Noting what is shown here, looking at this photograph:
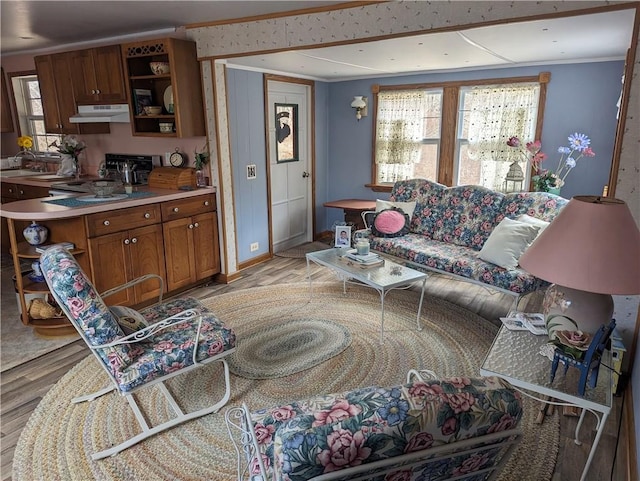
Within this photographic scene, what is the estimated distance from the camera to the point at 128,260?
141 inches

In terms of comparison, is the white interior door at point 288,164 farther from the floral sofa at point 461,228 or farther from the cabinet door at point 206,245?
the floral sofa at point 461,228

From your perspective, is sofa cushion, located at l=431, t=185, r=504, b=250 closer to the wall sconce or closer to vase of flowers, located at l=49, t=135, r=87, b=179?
the wall sconce

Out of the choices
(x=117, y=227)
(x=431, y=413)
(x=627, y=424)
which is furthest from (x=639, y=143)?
(x=117, y=227)

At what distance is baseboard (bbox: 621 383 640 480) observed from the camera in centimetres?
186

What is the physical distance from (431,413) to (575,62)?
Result: 4536 mm

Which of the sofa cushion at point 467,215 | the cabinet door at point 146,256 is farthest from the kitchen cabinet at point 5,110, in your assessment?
the sofa cushion at point 467,215

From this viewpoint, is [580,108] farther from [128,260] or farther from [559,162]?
[128,260]

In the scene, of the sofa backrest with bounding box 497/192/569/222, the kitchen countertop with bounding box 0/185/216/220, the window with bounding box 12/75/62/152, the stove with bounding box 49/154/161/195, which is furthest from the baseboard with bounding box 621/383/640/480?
the window with bounding box 12/75/62/152

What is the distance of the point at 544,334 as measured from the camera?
2148 mm

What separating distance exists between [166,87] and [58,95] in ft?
4.65

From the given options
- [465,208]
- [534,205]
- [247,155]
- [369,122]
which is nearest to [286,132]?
[247,155]

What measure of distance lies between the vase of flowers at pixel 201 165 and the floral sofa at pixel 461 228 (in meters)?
1.63

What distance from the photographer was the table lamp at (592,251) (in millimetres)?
1645

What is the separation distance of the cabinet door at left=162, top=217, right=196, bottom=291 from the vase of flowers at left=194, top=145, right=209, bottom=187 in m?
0.44
